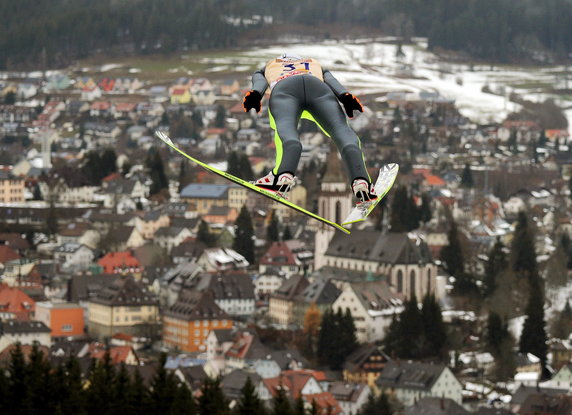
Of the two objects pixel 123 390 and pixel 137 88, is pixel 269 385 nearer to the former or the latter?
pixel 123 390

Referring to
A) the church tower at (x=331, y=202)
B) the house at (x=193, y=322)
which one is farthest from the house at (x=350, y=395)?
the church tower at (x=331, y=202)

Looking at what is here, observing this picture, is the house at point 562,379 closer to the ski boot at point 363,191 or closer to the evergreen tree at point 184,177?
the evergreen tree at point 184,177

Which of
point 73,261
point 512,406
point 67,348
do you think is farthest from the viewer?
point 73,261

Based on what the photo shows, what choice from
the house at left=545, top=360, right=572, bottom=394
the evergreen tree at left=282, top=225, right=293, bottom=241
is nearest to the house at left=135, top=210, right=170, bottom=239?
the evergreen tree at left=282, top=225, right=293, bottom=241

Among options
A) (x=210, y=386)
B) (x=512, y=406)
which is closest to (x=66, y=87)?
(x=512, y=406)

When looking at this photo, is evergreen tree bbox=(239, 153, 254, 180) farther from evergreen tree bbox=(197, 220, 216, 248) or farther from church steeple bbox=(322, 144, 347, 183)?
church steeple bbox=(322, 144, 347, 183)

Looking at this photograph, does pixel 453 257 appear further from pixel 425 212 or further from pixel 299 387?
pixel 299 387
